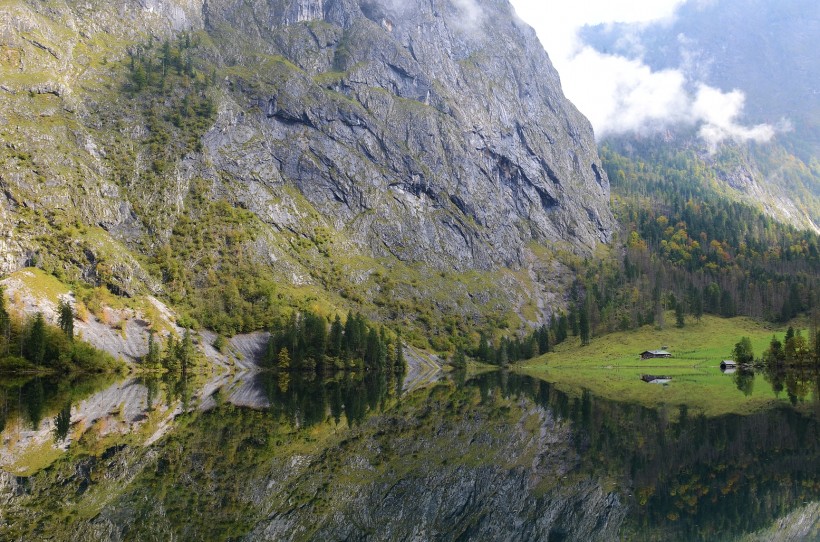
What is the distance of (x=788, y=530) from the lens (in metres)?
26.0

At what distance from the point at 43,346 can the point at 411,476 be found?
10178 centimetres

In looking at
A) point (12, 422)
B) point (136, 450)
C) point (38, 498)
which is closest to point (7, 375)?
point (12, 422)

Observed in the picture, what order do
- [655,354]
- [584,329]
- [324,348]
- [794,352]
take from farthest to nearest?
1. [584,329]
2. [655,354]
3. [324,348]
4. [794,352]

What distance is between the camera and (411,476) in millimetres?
35781

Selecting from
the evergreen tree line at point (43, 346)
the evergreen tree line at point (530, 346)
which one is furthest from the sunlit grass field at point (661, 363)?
the evergreen tree line at point (43, 346)

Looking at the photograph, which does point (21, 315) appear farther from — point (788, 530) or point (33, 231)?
point (788, 530)

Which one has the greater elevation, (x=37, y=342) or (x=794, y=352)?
(x=37, y=342)

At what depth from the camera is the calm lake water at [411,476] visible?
2659 centimetres

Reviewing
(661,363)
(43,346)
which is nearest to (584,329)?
(661,363)

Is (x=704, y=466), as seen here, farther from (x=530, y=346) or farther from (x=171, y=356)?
(x=530, y=346)

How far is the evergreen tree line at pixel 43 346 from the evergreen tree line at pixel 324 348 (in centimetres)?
4366

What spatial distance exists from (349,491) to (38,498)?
14507 millimetres

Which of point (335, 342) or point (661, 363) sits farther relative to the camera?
point (335, 342)

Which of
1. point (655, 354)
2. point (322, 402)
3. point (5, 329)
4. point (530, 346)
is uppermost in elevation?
point (5, 329)
